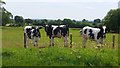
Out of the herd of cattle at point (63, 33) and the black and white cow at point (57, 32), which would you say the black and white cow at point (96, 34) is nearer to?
the herd of cattle at point (63, 33)

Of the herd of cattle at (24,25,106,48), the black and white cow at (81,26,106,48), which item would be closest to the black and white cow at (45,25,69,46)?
the herd of cattle at (24,25,106,48)

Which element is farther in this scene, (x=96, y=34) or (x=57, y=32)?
(x=57, y=32)

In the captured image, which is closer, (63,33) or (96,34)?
(96,34)

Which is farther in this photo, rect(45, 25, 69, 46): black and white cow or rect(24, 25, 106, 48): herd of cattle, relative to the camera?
rect(45, 25, 69, 46): black and white cow

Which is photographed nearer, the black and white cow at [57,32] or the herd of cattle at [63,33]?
the herd of cattle at [63,33]

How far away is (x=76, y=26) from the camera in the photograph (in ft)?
284

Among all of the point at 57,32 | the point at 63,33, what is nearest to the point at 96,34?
the point at 63,33

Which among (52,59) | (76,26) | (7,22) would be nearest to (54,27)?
(52,59)

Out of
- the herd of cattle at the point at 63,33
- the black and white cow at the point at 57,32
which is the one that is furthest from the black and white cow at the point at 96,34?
the black and white cow at the point at 57,32

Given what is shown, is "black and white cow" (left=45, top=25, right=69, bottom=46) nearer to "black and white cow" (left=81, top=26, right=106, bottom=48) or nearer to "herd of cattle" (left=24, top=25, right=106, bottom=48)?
"herd of cattle" (left=24, top=25, right=106, bottom=48)

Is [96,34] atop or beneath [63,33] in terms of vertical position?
atop

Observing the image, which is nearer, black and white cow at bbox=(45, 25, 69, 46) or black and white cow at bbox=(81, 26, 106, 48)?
black and white cow at bbox=(81, 26, 106, 48)

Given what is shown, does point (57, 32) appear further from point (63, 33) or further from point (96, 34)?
point (96, 34)

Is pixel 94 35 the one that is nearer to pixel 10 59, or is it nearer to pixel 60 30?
pixel 60 30
